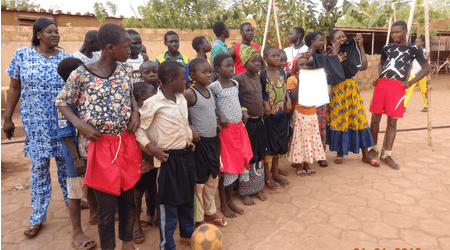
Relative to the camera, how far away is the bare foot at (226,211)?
10.3 ft

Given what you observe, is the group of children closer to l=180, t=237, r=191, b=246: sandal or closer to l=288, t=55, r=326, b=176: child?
l=180, t=237, r=191, b=246: sandal

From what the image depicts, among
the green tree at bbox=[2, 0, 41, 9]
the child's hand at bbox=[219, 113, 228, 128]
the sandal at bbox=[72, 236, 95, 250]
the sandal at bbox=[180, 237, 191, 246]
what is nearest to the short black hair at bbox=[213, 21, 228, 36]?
the child's hand at bbox=[219, 113, 228, 128]

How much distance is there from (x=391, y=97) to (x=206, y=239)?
3.48 m

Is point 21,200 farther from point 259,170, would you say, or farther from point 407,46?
point 407,46

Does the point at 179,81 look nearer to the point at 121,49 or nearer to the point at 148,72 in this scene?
the point at 121,49

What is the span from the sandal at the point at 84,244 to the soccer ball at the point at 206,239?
936mm

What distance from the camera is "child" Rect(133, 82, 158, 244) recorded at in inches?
107

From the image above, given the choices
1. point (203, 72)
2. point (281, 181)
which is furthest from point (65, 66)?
point (281, 181)

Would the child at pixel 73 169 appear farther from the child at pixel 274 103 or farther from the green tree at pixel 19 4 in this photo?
the green tree at pixel 19 4

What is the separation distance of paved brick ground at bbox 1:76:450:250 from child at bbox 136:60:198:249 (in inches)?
20.9

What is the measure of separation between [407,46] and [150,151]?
12.9ft

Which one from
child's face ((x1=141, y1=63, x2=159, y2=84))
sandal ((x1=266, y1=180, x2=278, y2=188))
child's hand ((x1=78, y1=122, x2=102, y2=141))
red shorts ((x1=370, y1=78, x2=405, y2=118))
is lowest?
sandal ((x1=266, y1=180, x2=278, y2=188))

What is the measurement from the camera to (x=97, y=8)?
11.8 metres

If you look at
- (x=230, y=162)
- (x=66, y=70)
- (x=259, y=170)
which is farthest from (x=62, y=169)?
(x=259, y=170)
